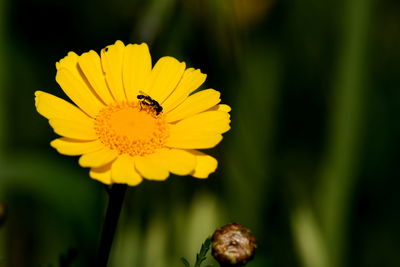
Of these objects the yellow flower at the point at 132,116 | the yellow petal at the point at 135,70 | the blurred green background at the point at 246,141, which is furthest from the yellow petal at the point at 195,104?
the blurred green background at the point at 246,141

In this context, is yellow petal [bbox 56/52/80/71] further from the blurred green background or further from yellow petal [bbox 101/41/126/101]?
the blurred green background

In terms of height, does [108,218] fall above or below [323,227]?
below

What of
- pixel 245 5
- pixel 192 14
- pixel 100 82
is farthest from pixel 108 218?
pixel 245 5

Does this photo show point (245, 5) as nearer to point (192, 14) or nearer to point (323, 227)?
point (192, 14)

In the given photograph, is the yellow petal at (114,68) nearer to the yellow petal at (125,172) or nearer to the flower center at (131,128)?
the flower center at (131,128)

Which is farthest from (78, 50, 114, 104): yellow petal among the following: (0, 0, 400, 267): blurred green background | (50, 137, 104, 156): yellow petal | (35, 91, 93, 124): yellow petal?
(0, 0, 400, 267): blurred green background

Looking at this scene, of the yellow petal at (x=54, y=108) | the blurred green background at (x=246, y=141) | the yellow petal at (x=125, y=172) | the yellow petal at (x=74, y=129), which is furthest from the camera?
the blurred green background at (x=246, y=141)

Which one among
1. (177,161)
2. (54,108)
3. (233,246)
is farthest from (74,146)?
(233,246)
